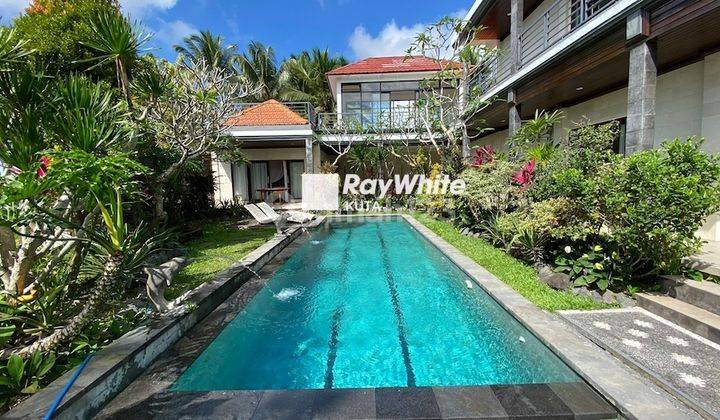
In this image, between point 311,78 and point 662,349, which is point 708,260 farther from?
point 311,78

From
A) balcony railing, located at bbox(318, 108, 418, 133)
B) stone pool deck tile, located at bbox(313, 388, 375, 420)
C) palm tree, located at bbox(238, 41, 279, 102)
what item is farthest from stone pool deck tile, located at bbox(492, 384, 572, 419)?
palm tree, located at bbox(238, 41, 279, 102)

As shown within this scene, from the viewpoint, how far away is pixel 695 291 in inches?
149

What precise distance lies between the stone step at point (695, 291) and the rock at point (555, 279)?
1.00 m

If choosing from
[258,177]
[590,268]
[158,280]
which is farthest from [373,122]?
[158,280]

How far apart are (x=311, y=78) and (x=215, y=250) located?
25284mm

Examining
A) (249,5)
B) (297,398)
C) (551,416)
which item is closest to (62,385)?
(297,398)

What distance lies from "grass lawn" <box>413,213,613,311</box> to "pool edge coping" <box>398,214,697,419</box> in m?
0.22

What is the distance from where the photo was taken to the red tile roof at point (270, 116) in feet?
53.9

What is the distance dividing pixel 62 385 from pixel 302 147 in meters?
18.3

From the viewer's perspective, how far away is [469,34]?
13.2 metres

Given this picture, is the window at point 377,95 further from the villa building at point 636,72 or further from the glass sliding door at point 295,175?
the villa building at point 636,72

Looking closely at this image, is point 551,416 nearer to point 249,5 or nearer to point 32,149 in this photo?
point 32,149

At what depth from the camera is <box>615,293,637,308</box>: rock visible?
4129mm

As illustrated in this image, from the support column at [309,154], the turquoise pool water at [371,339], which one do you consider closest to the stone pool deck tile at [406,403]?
the turquoise pool water at [371,339]
